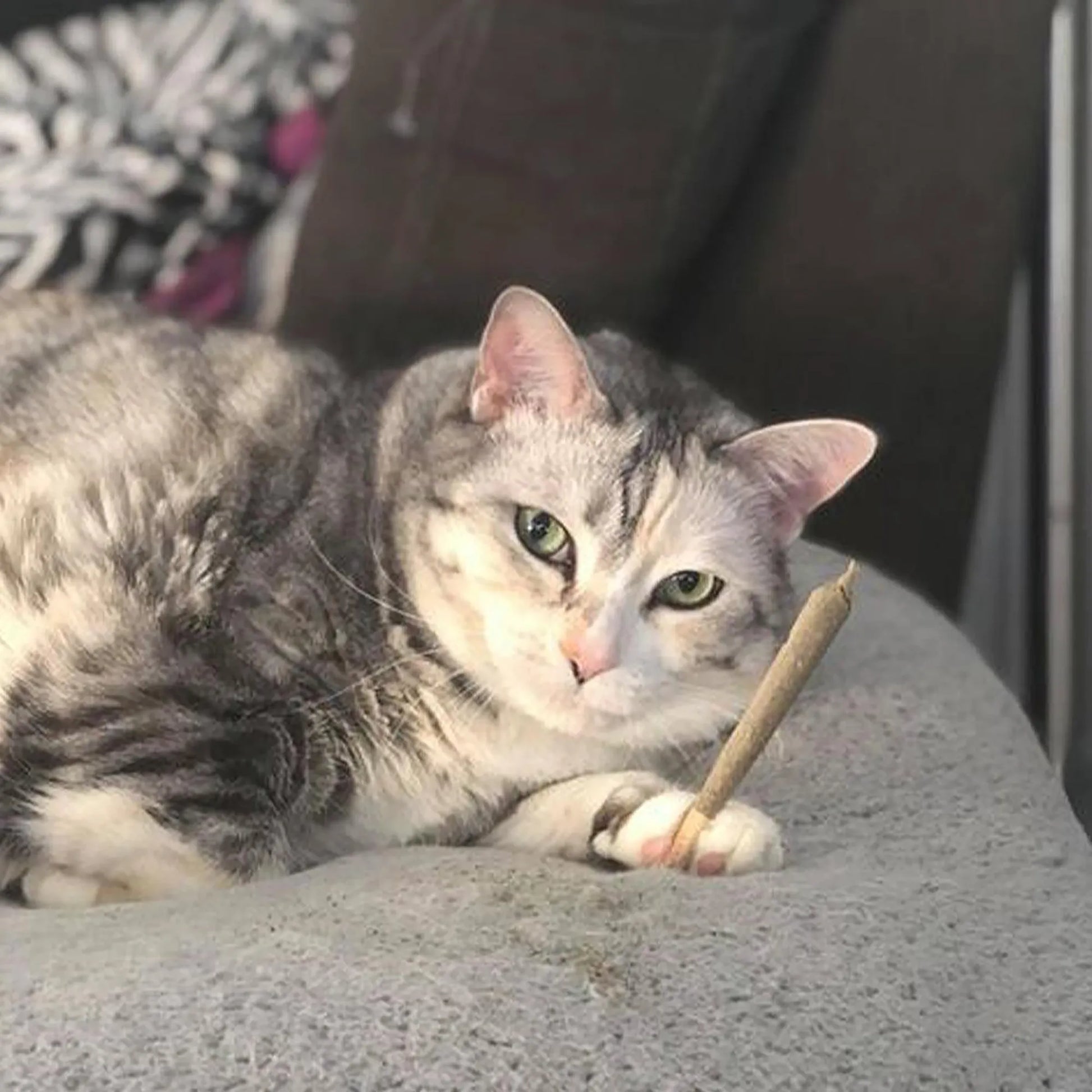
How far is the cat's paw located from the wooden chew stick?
0.5 inches

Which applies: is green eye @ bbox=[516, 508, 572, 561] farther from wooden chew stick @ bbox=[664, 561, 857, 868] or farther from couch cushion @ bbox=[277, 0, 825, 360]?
couch cushion @ bbox=[277, 0, 825, 360]

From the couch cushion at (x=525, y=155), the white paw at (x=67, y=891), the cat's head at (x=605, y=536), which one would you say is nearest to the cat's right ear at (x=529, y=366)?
the cat's head at (x=605, y=536)

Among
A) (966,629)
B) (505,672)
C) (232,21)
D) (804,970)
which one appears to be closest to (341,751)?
(505,672)

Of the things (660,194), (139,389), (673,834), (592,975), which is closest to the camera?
(592,975)

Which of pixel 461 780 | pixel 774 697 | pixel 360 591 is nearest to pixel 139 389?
pixel 360 591

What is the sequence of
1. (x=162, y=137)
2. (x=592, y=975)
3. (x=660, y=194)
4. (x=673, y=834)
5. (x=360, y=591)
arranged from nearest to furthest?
(x=592, y=975)
(x=673, y=834)
(x=360, y=591)
(x=660, y=194)
(x=162, y=137)

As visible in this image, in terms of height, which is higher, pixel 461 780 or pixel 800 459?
pixel 800 459

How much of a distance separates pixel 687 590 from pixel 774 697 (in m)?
0.22

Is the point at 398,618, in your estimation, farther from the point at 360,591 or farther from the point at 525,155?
the point at 525,155

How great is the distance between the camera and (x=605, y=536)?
115 cm

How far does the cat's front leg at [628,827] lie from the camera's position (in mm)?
1059

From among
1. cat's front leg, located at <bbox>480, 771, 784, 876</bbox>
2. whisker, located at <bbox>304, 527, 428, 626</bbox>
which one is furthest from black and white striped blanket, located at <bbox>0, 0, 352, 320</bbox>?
cat's front leg, located at <bbox>480, 771, 784, 876</bbox>

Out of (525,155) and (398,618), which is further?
(525,155)

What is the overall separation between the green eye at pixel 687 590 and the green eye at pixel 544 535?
0.07 metres
